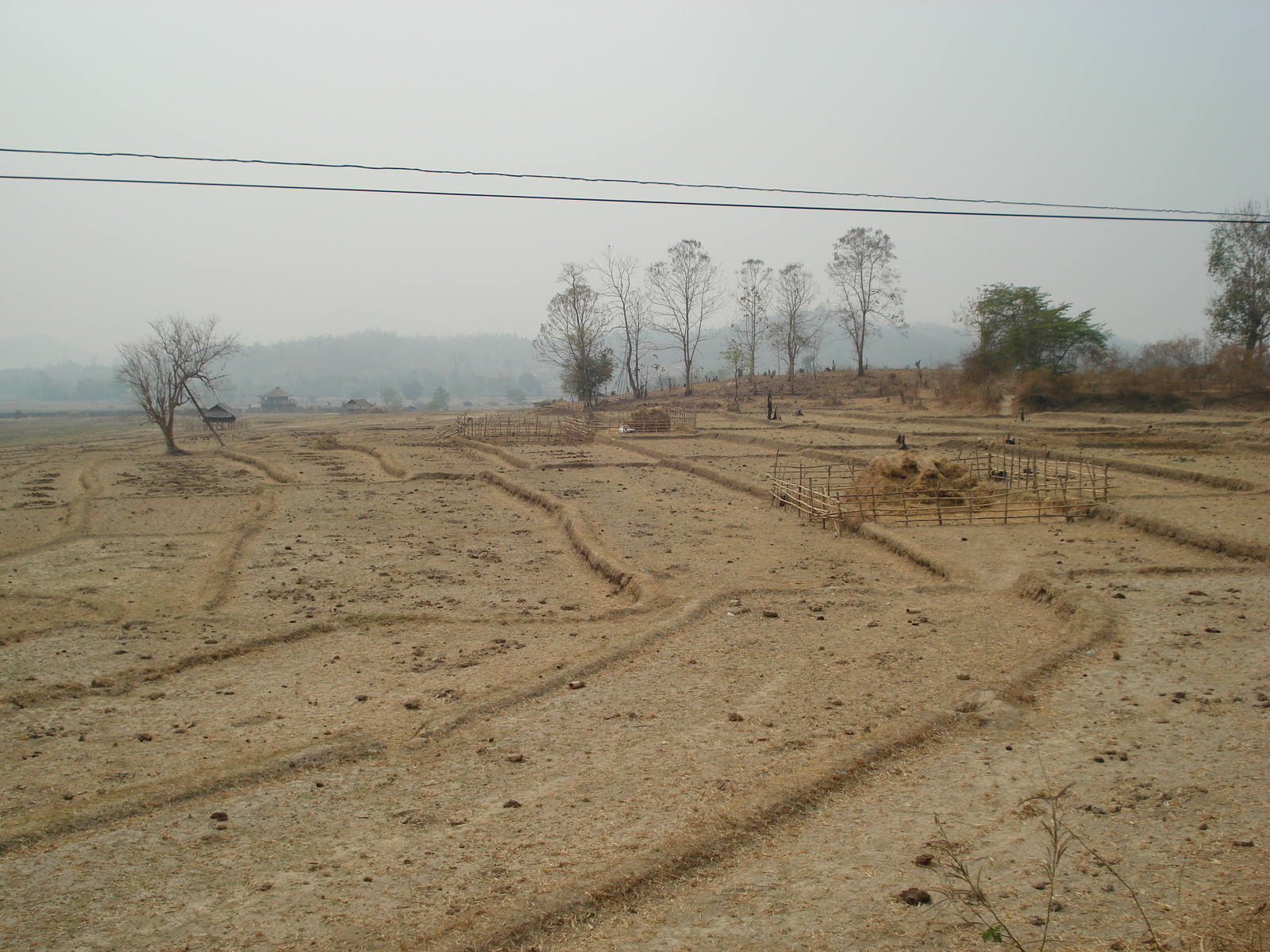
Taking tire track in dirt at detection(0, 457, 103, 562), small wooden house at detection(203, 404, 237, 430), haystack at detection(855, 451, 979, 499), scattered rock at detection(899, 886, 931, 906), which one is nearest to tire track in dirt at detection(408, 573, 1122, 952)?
scattered rock at detection(899, 886, 931, 906)

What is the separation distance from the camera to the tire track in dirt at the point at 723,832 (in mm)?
3996

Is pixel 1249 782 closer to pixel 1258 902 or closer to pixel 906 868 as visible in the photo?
pixel 1258 902

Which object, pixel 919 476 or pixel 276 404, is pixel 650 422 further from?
pixel 276 404

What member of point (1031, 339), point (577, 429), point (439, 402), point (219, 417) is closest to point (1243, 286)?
point (1031, 339)

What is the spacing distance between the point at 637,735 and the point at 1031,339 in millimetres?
39870

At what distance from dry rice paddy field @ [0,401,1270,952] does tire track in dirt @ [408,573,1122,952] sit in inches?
0.9

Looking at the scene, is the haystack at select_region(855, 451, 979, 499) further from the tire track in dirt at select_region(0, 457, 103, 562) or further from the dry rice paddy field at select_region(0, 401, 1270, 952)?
the tire track in dirt at select_region(0, 457, 103, 562)

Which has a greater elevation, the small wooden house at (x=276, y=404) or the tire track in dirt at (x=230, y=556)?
the small wooden house at (x=276, y=404)

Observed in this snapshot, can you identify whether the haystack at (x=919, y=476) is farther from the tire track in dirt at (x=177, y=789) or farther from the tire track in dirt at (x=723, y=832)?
the tire track in dirt at (x=177, y=789)

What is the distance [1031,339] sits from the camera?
4019cm

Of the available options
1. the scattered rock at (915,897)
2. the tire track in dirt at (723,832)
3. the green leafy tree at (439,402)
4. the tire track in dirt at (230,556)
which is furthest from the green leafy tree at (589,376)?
the scattered rock at (915,897)

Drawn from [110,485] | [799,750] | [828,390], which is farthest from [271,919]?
[828,390]

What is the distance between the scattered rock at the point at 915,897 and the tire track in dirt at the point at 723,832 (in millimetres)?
994

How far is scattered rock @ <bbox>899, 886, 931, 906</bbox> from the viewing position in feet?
13.4
